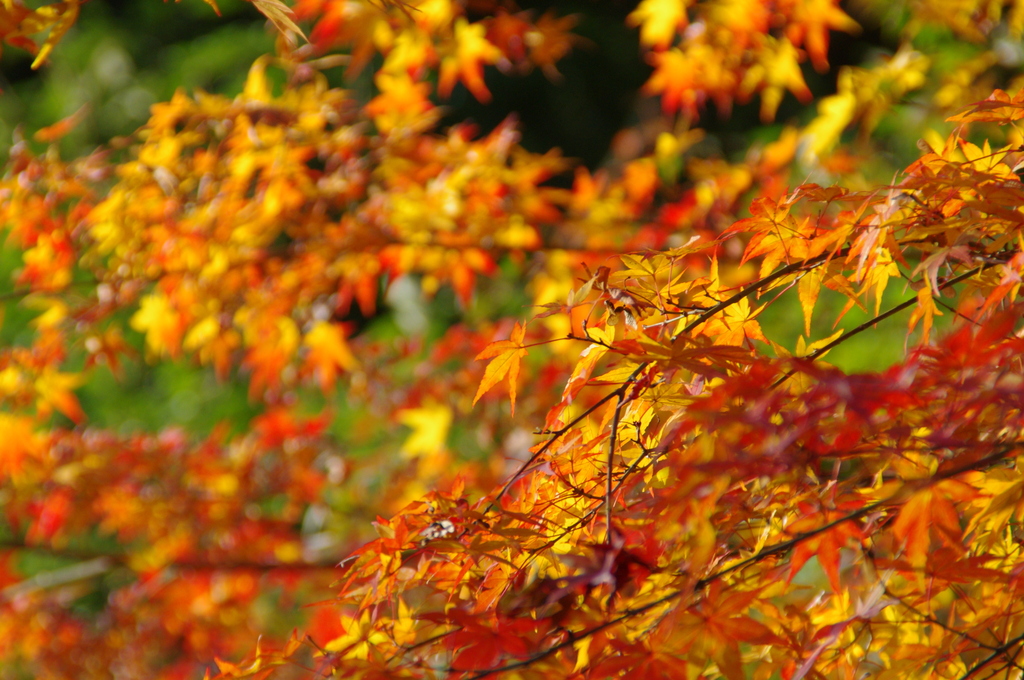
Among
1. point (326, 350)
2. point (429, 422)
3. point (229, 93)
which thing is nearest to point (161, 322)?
point (326, 350)

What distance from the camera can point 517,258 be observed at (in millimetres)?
1589

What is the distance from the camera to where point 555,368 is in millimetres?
2088

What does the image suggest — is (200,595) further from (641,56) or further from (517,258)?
(641,56)

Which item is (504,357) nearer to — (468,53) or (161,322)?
(468,53)

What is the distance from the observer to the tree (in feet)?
2.05

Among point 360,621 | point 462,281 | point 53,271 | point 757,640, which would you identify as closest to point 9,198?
point 53,271

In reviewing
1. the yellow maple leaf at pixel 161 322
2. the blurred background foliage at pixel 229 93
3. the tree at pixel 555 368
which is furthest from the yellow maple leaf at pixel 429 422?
the blurred background foliage at pixel 229 93

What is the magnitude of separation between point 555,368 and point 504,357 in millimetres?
1356

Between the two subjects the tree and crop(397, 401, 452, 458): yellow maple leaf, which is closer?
the tree

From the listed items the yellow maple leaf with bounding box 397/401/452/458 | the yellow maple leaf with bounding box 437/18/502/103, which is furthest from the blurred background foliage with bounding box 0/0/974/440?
the yellow maple leaf with bounding box 437/18/502/103

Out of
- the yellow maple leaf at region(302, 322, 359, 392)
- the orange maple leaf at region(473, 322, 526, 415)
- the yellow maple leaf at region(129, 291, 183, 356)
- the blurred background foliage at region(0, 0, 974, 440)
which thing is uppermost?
the orange maple leaf at region(473, 322, 526, 415)

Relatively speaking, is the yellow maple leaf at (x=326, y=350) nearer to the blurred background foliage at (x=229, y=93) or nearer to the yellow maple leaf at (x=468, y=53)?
the yellow maple leaf at (x=468, y=53)

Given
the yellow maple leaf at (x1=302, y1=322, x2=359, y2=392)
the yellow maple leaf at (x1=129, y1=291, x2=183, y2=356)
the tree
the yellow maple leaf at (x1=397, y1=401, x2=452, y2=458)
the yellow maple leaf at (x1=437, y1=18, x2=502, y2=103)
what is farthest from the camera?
the yellow maple leaf at (x1=397, y1=401, x2=452, y2=458)

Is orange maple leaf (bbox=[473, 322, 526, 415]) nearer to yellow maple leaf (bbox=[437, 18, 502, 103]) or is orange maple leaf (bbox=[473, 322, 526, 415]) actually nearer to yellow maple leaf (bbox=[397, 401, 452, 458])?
yellow maple leaf (bbox=[437, 18, 502, 103])
